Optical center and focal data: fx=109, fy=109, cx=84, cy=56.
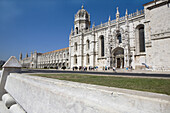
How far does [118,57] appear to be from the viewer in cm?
2770

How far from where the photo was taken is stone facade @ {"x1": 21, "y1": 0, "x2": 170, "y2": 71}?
18.7 meters

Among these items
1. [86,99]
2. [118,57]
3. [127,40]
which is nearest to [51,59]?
[118,57]

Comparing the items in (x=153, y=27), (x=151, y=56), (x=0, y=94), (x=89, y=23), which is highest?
(x=89, y=23)

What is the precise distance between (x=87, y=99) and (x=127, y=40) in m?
25.8

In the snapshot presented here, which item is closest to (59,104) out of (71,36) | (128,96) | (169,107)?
(128,96)

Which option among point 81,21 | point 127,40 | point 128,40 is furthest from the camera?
point 81,21

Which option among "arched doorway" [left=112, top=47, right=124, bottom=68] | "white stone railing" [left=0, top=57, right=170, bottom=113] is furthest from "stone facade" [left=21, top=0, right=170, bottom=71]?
"white stone railing" [left=0, top=57, right=170, bottom=113]

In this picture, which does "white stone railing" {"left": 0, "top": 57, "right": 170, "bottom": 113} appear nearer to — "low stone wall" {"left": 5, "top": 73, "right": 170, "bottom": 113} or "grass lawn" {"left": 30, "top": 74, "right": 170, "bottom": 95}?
"low stone wall" {"left": 5, "top": 73, "right": 170, "bottom": 113}

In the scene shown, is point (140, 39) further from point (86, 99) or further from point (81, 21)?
point (86, 99)

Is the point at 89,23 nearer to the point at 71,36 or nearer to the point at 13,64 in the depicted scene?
the point at 71,36

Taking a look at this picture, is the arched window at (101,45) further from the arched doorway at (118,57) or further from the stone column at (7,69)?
the stone column at (7,69)

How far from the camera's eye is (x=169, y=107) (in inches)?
45.1

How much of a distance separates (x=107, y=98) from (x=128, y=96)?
0.36m

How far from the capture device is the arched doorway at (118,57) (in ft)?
88.7
